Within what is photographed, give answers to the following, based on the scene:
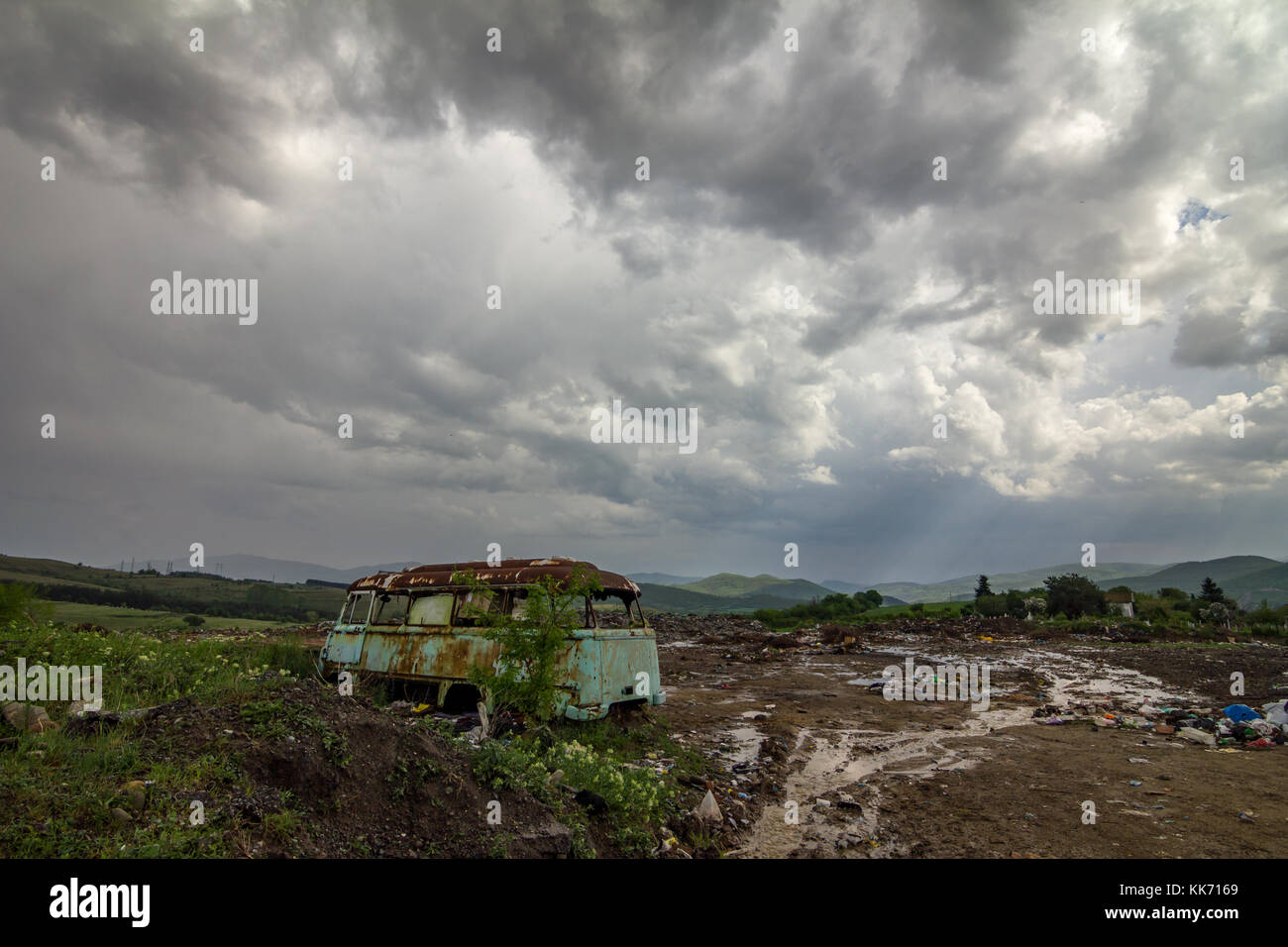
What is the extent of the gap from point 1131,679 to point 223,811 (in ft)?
62.6

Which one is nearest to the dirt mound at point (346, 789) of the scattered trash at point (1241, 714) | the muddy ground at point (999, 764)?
the muddy ground at point (999, 764)

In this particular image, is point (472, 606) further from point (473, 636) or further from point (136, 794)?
point (136, 794)

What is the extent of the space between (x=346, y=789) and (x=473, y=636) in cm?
448

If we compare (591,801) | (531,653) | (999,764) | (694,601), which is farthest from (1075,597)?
(694,601)

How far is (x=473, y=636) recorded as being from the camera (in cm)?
842

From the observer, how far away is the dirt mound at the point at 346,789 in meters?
3.52

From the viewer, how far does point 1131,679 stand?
15078 millimetres

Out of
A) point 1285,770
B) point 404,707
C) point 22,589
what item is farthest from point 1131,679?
point 22,589

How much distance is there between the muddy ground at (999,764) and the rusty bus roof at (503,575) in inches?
111

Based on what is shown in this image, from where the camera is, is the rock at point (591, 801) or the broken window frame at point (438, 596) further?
the broken window frame at point (438, 596)

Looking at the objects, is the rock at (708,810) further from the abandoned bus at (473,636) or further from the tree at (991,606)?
the tree at (991,606)

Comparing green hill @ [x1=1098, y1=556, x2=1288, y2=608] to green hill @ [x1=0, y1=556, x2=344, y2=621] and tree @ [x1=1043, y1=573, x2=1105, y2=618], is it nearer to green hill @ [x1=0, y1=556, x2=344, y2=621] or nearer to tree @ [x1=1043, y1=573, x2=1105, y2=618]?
tree @ [x1=1043, y1=573, x2=1105, y2=618]
